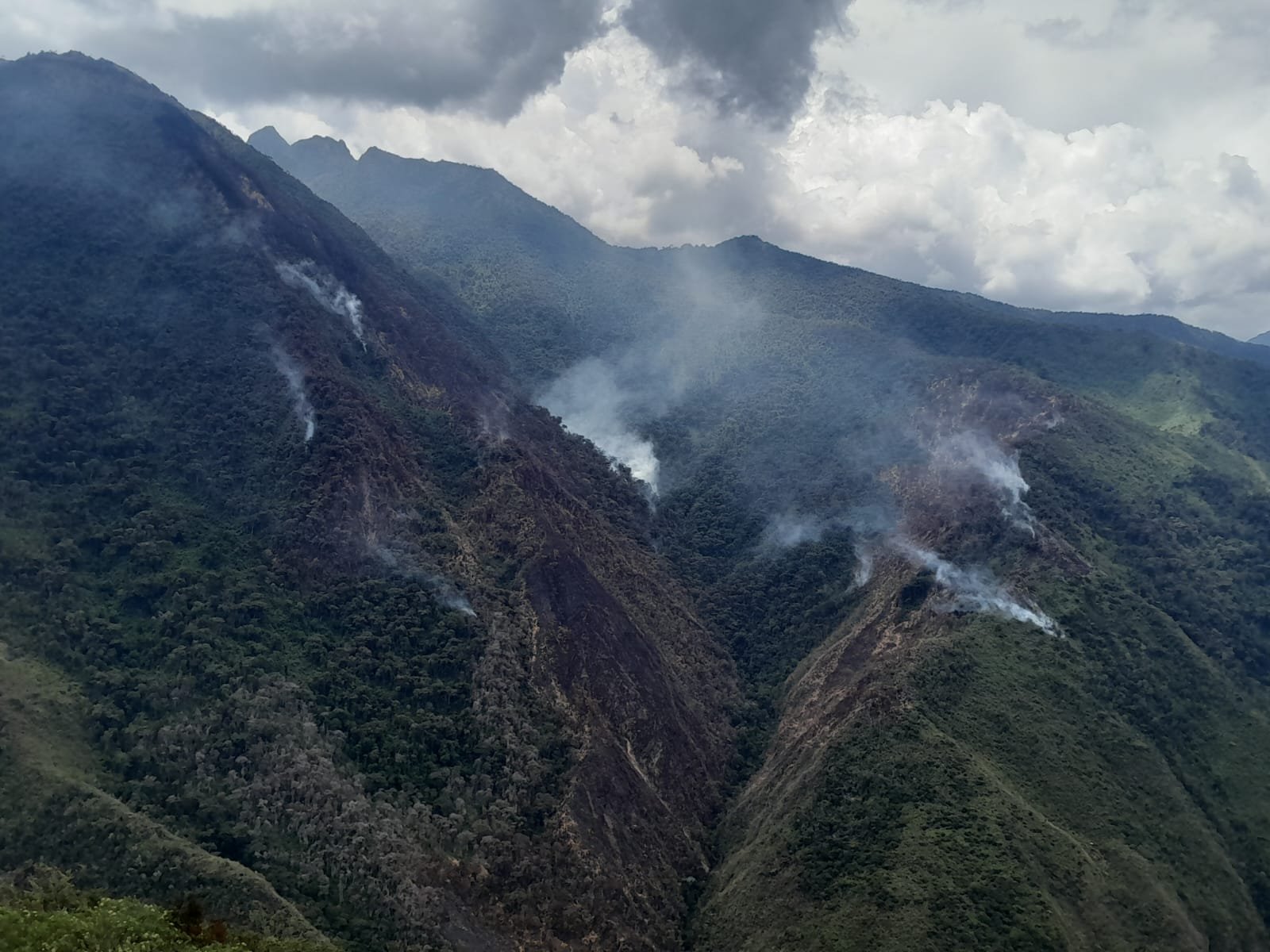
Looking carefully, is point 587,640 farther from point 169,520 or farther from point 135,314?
point 135,314

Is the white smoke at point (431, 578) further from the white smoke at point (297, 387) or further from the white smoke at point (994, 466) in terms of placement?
the white smoke at point (994, 466)

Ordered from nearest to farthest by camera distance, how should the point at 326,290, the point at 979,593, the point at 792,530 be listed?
the point at 979,593, the point at 792,530, the point at 326,290

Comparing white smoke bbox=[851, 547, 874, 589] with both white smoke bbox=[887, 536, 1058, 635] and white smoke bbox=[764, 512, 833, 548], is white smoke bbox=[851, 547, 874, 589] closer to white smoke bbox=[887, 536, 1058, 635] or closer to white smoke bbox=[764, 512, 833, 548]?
white smoke bbox=[887, 536, 1058, 635]

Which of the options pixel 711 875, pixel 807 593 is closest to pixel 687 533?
pixel 807 593

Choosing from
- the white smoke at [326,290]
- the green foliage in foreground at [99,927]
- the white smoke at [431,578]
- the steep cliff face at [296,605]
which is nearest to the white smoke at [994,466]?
the steep cliff face at [296,605]

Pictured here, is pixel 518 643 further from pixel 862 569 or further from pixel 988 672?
pixel 862 569

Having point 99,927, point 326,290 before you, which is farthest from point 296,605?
point 326,290

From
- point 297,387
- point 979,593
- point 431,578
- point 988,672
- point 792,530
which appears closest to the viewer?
point 988,672
